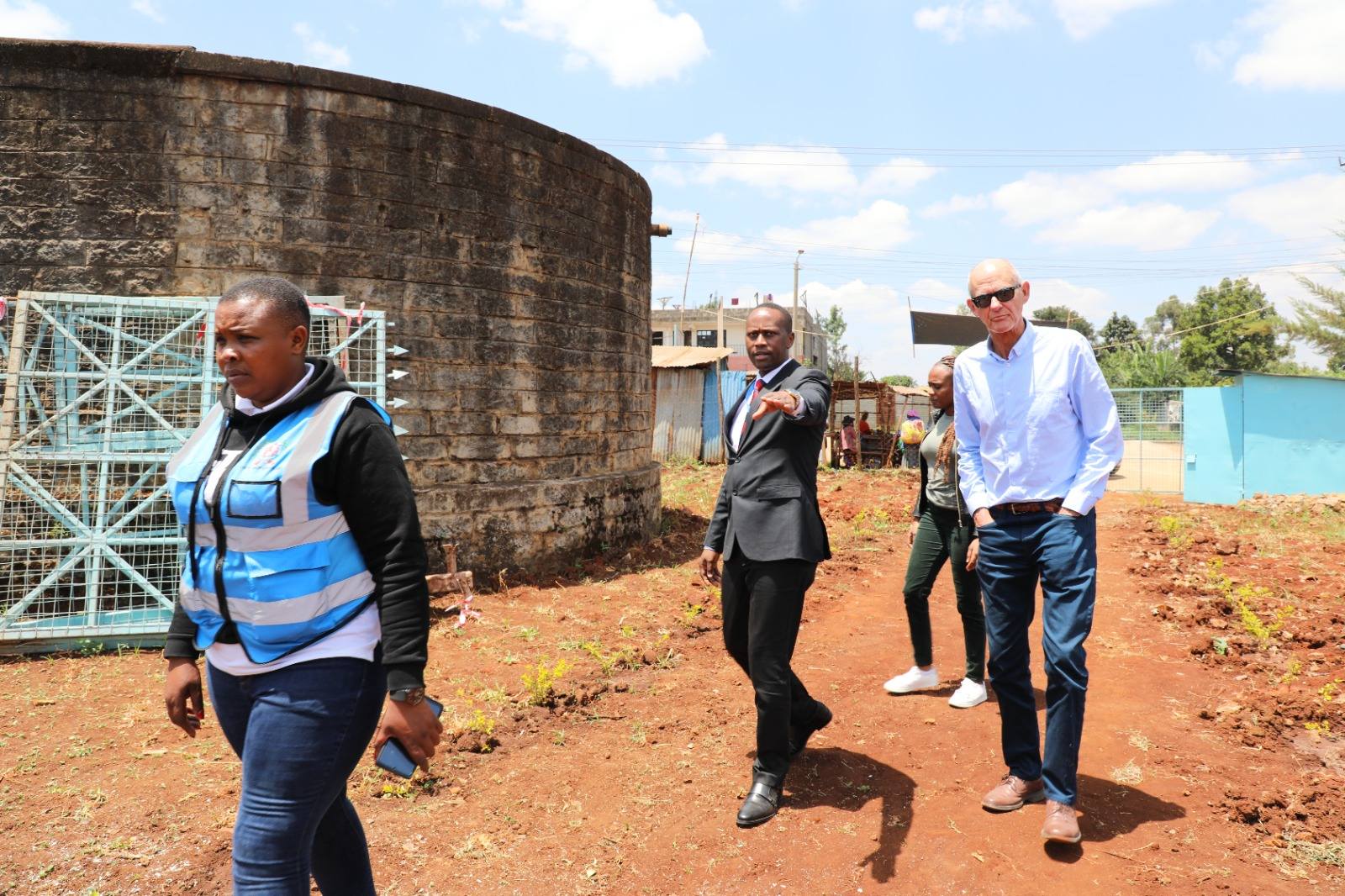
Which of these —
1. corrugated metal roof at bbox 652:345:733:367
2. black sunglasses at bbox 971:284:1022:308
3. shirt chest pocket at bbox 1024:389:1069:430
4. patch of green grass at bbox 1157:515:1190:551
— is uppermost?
corrugated metal roof at bbox 652:345:733:367

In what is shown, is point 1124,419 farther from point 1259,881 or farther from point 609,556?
point 1259,881

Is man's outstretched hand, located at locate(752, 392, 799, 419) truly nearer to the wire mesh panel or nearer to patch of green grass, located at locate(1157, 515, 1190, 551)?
patch of green grass, located at locate(1157, 515, 1190, 551)

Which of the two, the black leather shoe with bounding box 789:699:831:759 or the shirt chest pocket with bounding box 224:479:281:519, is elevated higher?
the shirt chest pocket with bounding box 224:479:281:519

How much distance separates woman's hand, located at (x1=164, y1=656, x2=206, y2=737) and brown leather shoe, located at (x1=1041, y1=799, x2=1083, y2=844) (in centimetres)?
284

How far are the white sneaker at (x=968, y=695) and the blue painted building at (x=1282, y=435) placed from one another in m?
13.9

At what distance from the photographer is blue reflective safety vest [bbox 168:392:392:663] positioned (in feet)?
6.74

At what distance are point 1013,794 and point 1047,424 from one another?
58.9 inches

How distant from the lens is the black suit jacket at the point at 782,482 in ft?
11.6

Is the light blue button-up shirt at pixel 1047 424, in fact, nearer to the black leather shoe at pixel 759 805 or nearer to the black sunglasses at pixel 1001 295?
the black sunglasses at pixel 1001 295

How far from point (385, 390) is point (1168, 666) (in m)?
6.13

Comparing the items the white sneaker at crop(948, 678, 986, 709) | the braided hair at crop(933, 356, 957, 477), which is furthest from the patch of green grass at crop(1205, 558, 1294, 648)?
the braided hair at crop(933, 356, 957, 477)

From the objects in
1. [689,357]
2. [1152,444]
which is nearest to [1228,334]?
[1152,444]

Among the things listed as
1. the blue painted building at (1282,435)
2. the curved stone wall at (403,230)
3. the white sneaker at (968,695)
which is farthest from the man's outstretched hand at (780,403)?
the blue painted building at (1282,435)

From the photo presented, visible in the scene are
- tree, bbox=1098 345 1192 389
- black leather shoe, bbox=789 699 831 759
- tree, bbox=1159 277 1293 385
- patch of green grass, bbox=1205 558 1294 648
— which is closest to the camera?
black leather shoe, bbox=789 699 831 759
